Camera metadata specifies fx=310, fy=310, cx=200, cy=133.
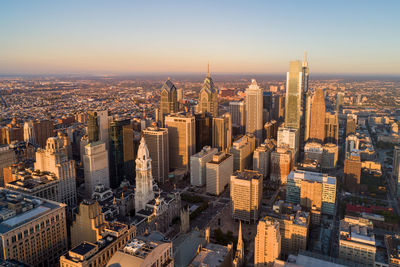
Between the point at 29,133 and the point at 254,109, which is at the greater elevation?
the point at 254,109

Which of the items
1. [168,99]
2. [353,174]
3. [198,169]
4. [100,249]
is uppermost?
[168,99]

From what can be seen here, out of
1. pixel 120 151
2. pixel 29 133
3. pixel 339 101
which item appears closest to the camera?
pixel 120 151

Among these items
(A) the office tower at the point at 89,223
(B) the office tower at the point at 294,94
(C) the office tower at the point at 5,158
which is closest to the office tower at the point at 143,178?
(A) the office tower at the point at 89,223

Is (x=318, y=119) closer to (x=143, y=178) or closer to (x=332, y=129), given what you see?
(x=332, y=129)

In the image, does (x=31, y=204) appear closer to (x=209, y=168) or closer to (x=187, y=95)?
(x=209, y=168)

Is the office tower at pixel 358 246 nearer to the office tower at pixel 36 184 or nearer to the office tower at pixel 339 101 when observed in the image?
the office tower at pixel 36 184

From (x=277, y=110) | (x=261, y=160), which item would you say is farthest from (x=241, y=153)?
(x=277, y=110)

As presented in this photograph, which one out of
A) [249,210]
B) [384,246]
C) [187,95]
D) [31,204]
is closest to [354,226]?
[384,246]
